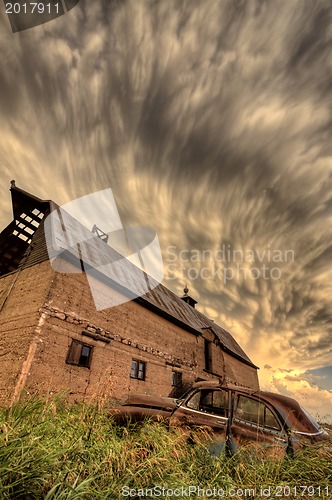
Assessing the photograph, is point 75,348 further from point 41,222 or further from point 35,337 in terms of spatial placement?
point 41,222

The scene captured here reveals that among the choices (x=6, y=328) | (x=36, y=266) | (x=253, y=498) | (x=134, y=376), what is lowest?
(x=253, y=498)

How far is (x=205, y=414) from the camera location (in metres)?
5.14

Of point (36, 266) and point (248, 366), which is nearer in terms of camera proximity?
point (36, 266)

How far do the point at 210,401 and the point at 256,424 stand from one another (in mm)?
1214

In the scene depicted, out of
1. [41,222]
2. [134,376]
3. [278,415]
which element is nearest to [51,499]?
[278,415]

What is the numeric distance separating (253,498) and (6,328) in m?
9.20

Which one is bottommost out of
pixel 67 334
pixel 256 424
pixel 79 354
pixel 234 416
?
pixel 256 424

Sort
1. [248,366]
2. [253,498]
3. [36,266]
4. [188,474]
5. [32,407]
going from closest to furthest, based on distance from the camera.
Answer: [253,498], [188,474], [32,407], [36,266], [248,366]

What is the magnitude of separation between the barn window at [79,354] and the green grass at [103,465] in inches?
210

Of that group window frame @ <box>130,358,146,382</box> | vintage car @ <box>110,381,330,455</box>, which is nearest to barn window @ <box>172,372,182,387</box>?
window frame @ <box>130,358,146,382</box>

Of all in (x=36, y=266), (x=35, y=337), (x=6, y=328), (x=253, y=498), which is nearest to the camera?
(x=253, y=498)

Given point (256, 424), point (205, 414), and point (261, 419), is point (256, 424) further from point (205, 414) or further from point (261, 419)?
point (205, 414)

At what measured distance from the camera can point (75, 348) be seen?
9.33 m

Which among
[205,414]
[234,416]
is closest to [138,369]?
[205,414]
